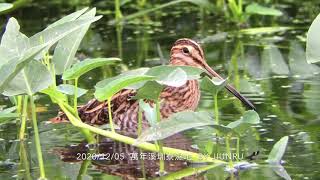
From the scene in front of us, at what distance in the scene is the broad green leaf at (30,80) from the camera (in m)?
4.87

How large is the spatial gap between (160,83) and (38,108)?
238 cm

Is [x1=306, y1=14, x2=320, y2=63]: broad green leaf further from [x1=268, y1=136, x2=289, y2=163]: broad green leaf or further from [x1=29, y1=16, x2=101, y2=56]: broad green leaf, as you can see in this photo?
[x1=29, y1=16, x2=101, y2=56]: broad green leaf

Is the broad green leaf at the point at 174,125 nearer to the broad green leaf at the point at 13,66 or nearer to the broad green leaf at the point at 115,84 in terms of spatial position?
the broad green leaf at the point at 115,84

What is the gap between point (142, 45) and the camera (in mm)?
9531

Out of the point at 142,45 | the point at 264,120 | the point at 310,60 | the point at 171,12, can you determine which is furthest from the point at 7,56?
the point at 171,12

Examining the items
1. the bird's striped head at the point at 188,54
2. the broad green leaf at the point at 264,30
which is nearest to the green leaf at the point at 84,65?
the bird's striped head at the point at 188,54

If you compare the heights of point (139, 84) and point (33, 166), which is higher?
point (139, 84)

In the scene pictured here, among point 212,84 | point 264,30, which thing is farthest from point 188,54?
point 264,30

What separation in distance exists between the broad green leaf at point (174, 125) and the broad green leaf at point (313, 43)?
698 millimetres

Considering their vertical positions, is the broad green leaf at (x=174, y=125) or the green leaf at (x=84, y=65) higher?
the green leaf at (x=84, y=65)

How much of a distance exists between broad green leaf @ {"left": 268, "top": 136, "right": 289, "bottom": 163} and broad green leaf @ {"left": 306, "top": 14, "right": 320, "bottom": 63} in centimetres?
45

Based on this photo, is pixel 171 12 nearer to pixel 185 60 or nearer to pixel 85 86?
pixel 85 86

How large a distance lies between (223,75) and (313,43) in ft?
9.21

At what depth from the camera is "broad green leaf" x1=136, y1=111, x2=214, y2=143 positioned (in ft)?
15.5
